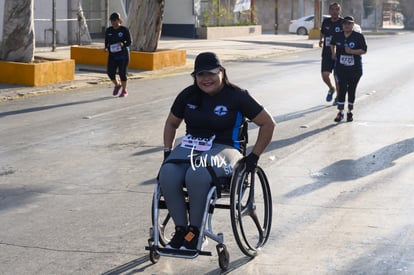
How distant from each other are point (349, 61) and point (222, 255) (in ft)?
27.4

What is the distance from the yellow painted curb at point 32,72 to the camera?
19250mm

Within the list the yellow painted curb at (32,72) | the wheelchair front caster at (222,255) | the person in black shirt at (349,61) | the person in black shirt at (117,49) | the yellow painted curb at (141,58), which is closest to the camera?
the wheelchair front caster at (222,255)

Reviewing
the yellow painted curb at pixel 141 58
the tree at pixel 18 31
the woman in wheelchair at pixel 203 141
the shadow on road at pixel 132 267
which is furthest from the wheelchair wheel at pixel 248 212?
the yellow painted curb at pixel 141 58

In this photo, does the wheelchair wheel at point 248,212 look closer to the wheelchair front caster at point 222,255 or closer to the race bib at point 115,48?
the wheelchair front caster at point 222,255

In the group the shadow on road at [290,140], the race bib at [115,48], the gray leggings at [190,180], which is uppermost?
the race bib at [115,48]

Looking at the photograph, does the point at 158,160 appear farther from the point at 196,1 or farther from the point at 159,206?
the point at 196,1

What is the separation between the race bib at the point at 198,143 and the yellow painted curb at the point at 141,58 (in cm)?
1755

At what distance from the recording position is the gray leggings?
20.1 ft

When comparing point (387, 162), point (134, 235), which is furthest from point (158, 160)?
point (134, 235)

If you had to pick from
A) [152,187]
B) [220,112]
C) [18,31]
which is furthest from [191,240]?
[18,31]

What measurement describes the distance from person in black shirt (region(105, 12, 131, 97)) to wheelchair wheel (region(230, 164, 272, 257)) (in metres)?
10.7

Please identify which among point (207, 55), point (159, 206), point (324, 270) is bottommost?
point (324, 270)

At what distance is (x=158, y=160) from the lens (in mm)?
10773

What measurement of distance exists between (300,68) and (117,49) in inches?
360
